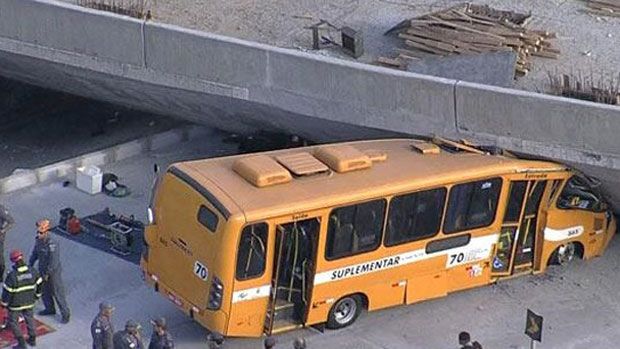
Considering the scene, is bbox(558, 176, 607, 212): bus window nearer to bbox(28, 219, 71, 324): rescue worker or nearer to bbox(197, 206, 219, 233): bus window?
bbox(197, 206, 219, 233): bus window

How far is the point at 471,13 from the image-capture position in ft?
72.0

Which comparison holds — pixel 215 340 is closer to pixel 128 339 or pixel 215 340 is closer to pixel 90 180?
pixel 128 339

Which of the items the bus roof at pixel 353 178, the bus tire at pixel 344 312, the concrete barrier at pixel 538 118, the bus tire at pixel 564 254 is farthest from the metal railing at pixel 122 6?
the bus tire at pixel 564 254

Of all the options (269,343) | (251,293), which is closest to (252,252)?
(251,293)

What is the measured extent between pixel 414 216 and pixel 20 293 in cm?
522

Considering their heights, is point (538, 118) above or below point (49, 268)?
above

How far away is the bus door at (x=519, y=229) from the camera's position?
1884 cm

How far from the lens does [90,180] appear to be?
2170 centimetres

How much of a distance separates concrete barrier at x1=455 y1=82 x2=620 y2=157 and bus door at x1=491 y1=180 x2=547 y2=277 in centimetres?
74

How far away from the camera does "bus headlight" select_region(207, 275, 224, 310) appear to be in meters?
16.5

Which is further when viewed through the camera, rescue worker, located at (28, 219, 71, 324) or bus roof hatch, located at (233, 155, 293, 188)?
rescue worker, located at (28, 219, 71, 324)

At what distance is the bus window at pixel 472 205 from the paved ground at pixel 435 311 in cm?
127

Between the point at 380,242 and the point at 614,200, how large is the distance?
4411 millimetres

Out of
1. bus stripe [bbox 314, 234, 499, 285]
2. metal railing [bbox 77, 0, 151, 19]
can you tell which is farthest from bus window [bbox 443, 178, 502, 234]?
metal railing [bbox 77, 0, 151, 19]
